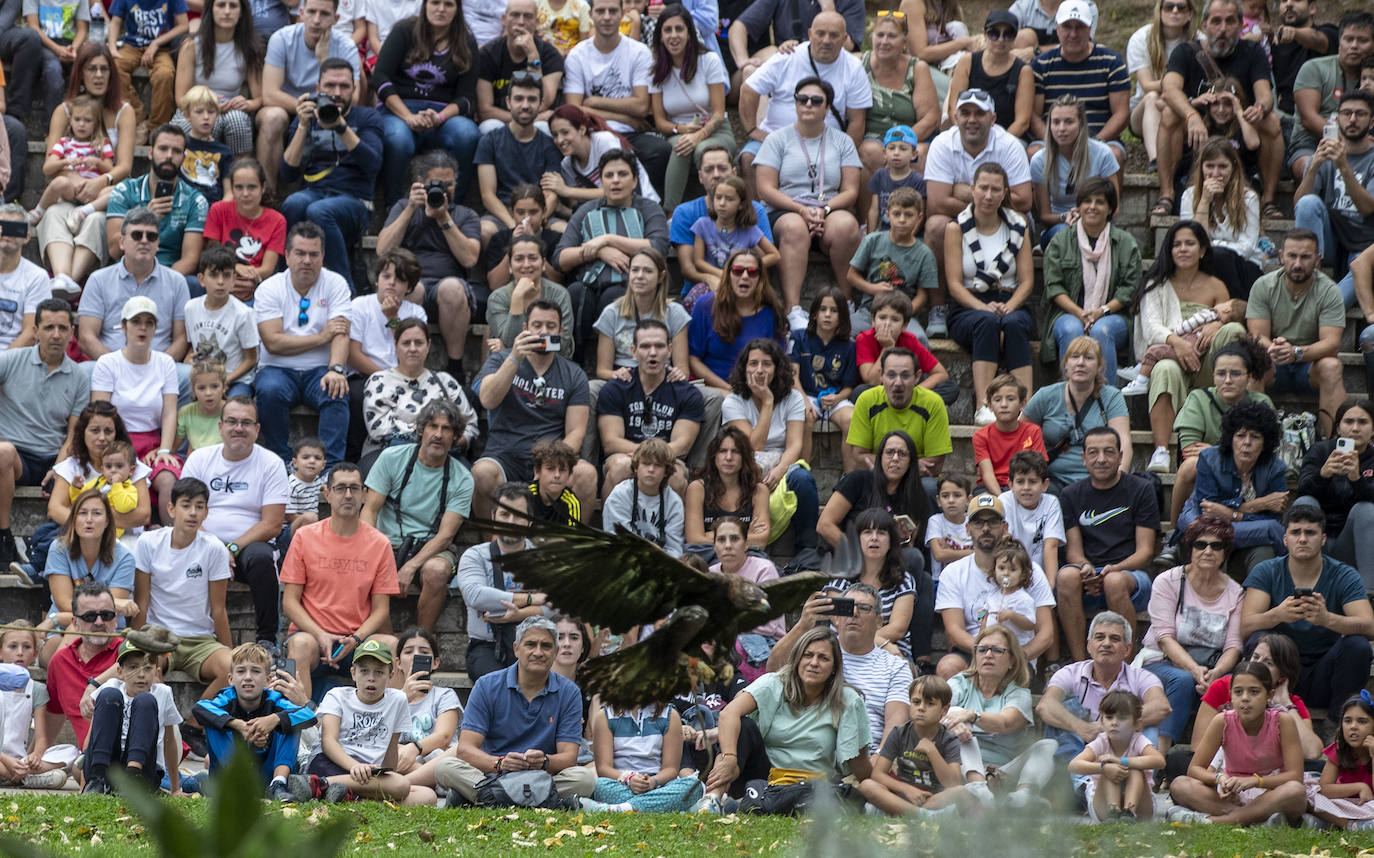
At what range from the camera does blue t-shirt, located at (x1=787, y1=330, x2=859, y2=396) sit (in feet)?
35.2

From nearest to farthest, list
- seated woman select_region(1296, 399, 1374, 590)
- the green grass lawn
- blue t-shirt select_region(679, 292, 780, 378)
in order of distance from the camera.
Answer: the green grass lawn < seated woman select_region(1296, 399, 1374, 590) < blue t-shirt select_region(679, 292, 780, 378)

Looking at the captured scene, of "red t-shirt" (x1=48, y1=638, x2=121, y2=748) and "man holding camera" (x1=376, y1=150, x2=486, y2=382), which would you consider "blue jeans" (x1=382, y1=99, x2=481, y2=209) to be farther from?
"red t-shirt" (x1=48, y1=638, x2=121, y2=748)

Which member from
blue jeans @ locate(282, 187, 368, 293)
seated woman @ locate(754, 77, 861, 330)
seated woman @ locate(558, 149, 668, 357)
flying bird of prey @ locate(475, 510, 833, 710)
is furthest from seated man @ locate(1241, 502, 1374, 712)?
blue jeans @ locate(282, 187, 368, 293)

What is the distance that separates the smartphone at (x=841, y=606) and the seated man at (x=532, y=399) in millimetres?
2553

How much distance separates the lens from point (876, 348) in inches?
→ 424

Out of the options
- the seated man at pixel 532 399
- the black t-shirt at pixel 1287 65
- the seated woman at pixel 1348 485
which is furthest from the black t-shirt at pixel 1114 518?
the black t-shirt at pixel 1287 65

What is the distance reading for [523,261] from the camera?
10.6 metres

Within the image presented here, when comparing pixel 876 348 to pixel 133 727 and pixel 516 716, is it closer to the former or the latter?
pixel 516 716

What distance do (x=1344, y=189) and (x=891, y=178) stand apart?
3379mm

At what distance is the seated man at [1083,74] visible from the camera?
12648 mm

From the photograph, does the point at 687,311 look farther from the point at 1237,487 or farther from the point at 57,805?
the point at 57,805

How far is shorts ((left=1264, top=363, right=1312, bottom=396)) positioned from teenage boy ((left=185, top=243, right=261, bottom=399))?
6873 millimetres

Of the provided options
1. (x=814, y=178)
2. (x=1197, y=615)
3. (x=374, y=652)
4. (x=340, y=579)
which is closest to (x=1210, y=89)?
(x=814, y=178)

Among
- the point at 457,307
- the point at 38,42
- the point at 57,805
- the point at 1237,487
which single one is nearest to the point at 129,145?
the point at 38,42
